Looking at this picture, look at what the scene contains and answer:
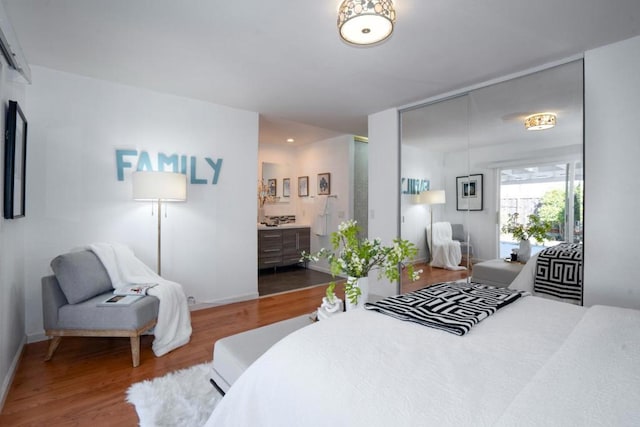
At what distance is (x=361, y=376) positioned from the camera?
3.08 ft

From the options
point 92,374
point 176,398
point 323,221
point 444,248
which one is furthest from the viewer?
point 323,221

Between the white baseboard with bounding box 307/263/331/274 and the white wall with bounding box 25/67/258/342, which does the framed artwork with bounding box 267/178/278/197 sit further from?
the white wall with bounding box 25/67/258/342

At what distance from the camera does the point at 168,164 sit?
3414 millimetres

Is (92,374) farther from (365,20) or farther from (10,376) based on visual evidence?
(365,20)

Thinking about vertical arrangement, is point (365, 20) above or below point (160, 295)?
above

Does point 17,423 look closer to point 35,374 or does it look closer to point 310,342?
point 35,374

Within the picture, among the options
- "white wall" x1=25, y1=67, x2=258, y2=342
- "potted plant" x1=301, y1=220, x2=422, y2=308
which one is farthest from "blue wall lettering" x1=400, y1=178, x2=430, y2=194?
"potted plant" x1=301, y1=220, x2=422, y2=308

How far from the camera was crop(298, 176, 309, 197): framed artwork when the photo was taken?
6.21 m

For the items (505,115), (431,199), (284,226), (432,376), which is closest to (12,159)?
(432,376)

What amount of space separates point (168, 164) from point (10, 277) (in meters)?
1.64

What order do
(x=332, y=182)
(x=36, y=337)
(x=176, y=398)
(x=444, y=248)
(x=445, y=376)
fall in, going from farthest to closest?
1. (x=332, y=182)
2. (x=444, y=248)
3. (x=36, y=337)
4. (x=176, y=398)
5. (x=445, y=376)

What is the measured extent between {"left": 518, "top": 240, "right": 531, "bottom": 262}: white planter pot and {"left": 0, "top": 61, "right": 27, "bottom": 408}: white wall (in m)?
3.92

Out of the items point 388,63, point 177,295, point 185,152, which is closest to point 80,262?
point 177,295

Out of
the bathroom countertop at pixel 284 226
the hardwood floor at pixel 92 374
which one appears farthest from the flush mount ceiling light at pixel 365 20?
the bathroom countertop at pixel 284 226
